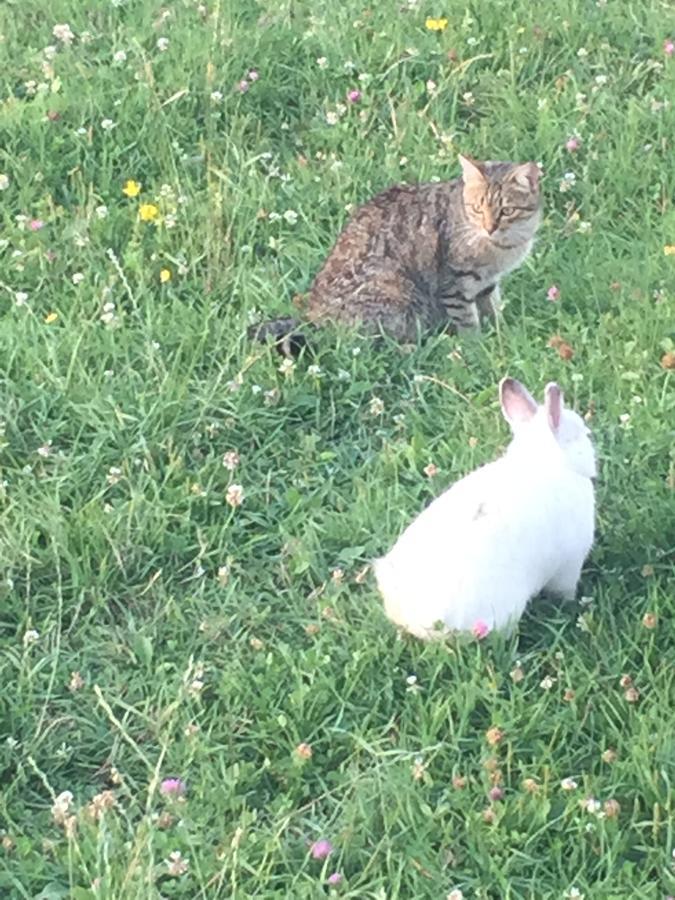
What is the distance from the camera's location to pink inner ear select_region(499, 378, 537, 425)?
12.0 feet

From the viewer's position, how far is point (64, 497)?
12.9ft

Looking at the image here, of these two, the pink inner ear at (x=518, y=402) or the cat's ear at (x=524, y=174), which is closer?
the pink inner ear at (x=518, y=402)

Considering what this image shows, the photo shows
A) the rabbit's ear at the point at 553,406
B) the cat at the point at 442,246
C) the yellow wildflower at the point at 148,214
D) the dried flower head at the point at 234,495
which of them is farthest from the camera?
the yellow wildflower at the point at 148,214

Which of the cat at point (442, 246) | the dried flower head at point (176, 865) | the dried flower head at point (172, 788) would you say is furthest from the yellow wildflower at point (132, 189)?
the dried flower head at point (176, 865)

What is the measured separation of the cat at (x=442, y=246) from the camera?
4723mm

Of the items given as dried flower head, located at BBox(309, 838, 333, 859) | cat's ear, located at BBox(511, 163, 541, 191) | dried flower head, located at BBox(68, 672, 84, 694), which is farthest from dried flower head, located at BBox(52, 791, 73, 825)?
cat's ear, located at BBox(511, 163, 541, 191)

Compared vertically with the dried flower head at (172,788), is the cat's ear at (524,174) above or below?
above

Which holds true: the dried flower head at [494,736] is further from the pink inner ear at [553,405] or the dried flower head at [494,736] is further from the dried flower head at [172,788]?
the pink inner ear at [553,405]

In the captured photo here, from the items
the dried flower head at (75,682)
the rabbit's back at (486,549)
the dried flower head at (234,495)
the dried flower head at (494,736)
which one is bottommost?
A: the dried flower head at (75,682)

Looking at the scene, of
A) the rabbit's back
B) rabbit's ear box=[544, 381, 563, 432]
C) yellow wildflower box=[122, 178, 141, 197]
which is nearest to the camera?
the rabbit's back

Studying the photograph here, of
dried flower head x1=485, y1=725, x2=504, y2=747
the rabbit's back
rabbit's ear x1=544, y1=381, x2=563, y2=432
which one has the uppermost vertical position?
rabbit's ear x1=544, y1=381, x2=563, y2=432

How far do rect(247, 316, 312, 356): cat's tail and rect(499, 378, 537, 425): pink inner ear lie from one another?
35.9 inches

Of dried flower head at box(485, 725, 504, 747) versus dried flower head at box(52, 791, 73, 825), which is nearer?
dried flower head at box(52, 791, 73, 825)

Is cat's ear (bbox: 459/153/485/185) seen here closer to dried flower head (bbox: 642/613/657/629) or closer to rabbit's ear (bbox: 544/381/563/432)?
rabbit's ear (bbox: 544/381/563/432)
